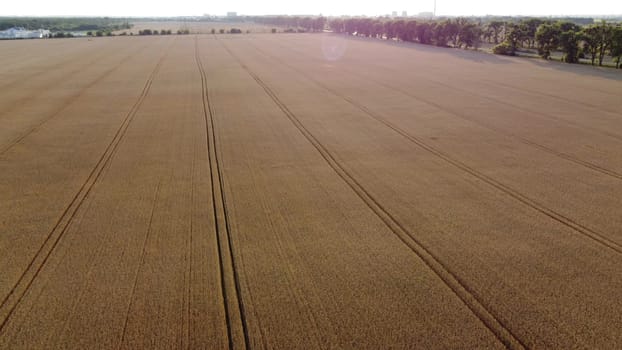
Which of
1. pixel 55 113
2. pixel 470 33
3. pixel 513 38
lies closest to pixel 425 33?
pixel 470 33

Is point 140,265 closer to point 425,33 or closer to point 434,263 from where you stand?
point 434,263

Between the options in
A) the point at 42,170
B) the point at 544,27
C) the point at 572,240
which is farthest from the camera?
the point at 544,27

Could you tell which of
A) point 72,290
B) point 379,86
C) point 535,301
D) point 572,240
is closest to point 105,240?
point 72,290

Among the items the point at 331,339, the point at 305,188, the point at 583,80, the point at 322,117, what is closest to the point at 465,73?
the point at 583,80

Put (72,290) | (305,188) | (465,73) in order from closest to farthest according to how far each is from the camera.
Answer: (72,290)
(305,188)
(465,73)

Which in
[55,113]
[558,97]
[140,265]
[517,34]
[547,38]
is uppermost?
[517,34]

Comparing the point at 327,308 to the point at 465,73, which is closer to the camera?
the point at 327,308

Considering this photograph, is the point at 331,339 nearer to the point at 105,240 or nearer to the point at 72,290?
the point at 72,290

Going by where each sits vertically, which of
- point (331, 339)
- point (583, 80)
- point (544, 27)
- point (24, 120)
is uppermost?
point (544, 27)

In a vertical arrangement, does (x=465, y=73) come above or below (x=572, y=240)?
above
